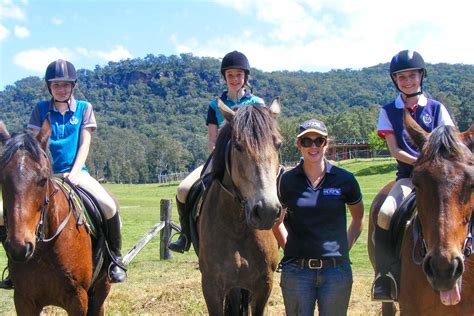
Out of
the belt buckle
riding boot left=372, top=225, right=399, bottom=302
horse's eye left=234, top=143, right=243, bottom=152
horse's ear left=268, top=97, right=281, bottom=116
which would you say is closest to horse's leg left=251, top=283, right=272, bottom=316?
the belt buckle

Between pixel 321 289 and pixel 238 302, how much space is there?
130 centimetres

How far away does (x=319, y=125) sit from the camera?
4609mm

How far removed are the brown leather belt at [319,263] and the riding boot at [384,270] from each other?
0.61 metres

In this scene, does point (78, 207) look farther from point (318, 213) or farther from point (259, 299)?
point (318, 213)

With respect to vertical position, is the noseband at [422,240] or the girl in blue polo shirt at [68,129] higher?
the girl in blue polo shirt at [68,129]

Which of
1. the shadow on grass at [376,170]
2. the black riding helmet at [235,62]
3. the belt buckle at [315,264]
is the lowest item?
the shadow on grass at [376,170]

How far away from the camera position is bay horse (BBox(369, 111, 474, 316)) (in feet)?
11.1

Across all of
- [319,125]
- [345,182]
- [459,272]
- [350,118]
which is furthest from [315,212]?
[350,118]

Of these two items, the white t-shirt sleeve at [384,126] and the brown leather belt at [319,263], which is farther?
the white t-shirt sleeve at [384,126]

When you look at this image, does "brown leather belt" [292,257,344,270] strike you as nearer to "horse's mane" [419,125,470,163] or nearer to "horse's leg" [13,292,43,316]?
"horse's mane" [419,125,470,163]

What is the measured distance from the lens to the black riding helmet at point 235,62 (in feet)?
19.8

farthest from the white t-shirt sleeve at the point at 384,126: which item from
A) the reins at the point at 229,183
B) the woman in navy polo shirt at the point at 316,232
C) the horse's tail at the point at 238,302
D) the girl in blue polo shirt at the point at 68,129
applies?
the girl in blue polo shirt at the point at 68,129

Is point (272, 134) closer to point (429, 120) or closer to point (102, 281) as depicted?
point (429, 120)

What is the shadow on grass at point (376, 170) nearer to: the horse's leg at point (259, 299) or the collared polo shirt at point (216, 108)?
the collared polo shirt at point (216, 108)
